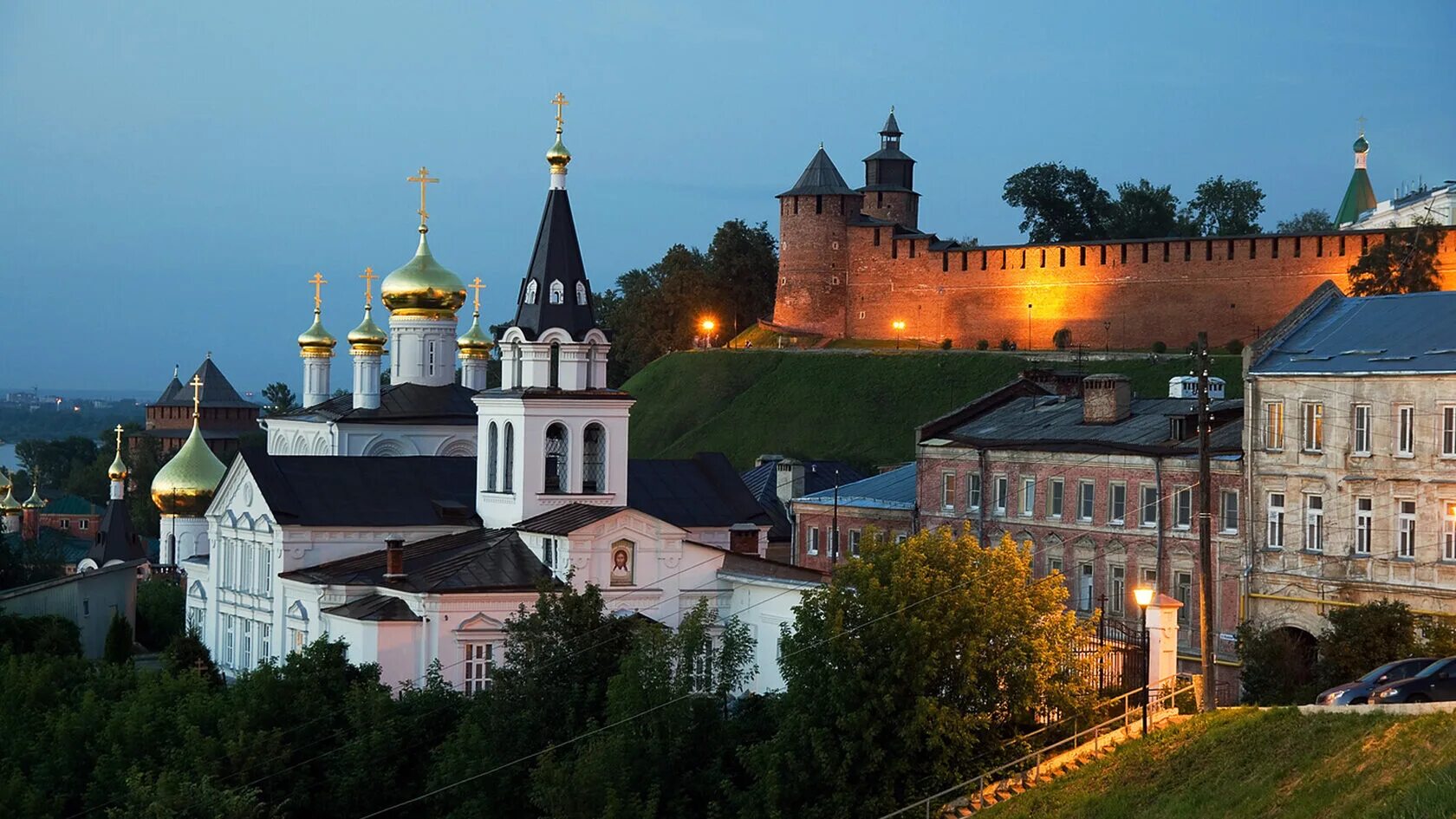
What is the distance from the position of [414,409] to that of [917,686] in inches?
990

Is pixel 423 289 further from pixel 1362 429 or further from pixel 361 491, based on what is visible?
pixel 1362 429

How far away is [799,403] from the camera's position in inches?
2731

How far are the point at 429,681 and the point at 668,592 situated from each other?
170 inches

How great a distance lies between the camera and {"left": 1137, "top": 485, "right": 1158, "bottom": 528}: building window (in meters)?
34.0

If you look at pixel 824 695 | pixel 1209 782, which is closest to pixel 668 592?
pixel 824 695

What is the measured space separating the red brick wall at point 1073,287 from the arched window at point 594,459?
33.8m

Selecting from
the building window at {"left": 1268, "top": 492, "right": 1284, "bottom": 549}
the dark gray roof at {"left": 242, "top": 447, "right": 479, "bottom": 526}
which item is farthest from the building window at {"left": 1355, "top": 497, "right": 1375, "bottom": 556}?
the dark gray roof at {"left": 242, "top": 447, "right": 479, "bottom": 526}

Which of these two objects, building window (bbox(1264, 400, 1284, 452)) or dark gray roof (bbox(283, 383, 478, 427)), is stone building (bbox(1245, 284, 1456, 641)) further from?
dark gray roof (bbox(283, 383, 478, 427))

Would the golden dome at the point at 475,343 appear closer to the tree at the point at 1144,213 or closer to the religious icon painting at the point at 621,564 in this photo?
the religious icon painting at the point at 621,564

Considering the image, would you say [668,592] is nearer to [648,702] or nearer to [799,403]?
[648,702]

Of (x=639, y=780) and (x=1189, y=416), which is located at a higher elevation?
(x=1189, y=416)

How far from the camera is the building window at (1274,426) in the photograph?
3188 centimetres

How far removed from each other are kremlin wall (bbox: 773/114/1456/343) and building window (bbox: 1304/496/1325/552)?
3366 cm

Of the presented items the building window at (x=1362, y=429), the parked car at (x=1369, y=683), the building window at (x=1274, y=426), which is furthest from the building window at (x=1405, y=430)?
the parked car at (x=1369, y=683)
